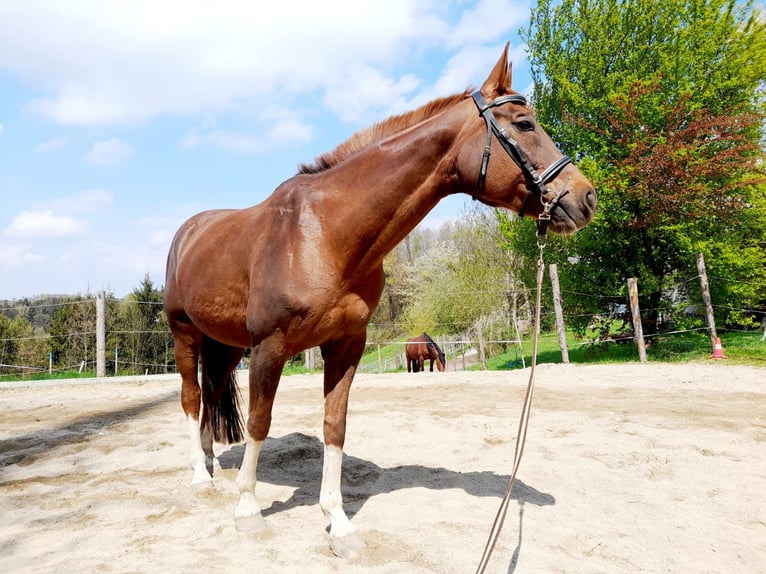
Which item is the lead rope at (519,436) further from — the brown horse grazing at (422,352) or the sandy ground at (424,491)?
the brown horse grazing at (422,352)

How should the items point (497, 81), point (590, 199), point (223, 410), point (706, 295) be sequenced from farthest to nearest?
point (706, 295), point (223, 410), point (497, 81), point (590, 199)

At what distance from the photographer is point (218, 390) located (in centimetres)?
411

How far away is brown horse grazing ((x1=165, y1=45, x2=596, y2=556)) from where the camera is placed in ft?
7.95

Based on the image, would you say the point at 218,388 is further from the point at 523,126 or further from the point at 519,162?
the point at 523,126

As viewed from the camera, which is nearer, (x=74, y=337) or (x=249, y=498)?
(x=249, y=498)

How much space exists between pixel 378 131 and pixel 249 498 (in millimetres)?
2430

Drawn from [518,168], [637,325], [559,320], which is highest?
[518,168]

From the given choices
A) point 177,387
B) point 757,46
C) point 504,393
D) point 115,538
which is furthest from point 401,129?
point 757,46

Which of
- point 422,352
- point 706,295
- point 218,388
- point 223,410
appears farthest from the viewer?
point 422,352

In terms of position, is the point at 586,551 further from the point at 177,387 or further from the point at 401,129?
the point at 177,387

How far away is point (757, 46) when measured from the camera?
14219mm

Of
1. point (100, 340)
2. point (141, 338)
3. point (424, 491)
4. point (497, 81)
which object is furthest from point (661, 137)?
point (141, 338)

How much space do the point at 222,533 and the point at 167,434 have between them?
2.98 meters

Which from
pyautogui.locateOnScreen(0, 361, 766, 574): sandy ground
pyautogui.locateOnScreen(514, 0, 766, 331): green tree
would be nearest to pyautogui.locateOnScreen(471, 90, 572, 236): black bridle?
pyautogui.locateOnScreen(0, 361, 766, 574): sandy ground
